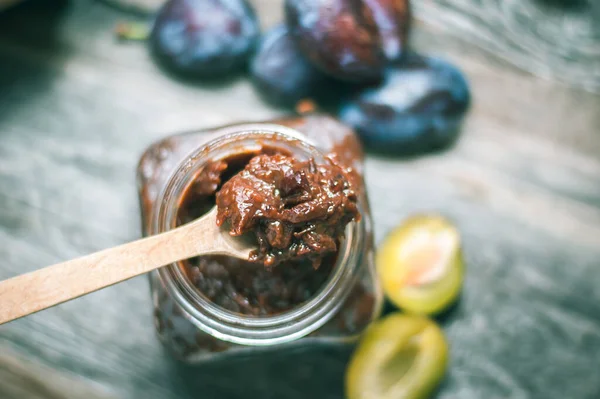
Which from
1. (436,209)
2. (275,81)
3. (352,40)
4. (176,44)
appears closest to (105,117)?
(176,44)

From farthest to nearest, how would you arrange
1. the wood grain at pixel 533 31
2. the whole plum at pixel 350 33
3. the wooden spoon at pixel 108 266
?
the wood grain at pixel 533 31 < the whole plum at pixel 350 33 < the wooden spoon at pixel 108 266

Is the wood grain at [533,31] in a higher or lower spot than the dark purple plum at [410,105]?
higher

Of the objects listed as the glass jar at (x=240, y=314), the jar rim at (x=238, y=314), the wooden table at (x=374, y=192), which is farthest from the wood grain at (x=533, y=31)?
the jar rim at (x=238, y=314)

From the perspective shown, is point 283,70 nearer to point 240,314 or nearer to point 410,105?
point 410,105

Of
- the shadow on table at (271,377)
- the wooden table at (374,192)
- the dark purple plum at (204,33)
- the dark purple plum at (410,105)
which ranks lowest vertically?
the shadow on table at (271,377)

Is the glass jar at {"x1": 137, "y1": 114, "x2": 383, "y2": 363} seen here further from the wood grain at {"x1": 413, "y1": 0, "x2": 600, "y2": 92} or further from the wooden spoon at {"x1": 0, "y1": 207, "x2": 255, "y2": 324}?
the wood grain at {"x1": 413, "y1": 0, "x2": 600, "y2": 92}

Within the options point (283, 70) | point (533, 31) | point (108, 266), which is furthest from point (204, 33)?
point (533, 31)

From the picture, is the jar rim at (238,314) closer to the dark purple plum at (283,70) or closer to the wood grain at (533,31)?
the dark purple plum at (283,70)

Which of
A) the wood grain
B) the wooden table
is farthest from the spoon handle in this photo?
the wood grain

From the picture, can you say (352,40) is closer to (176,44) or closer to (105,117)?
(176,44)
